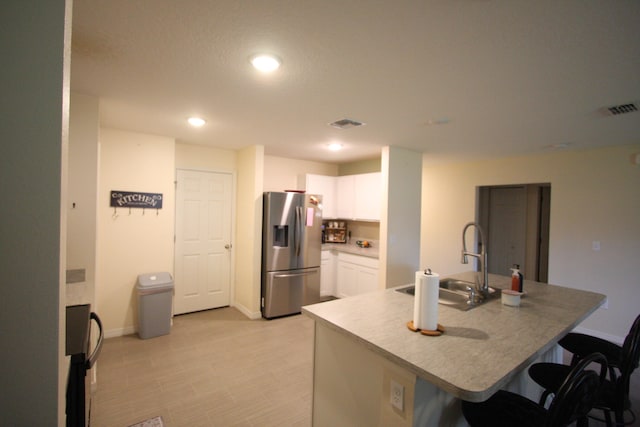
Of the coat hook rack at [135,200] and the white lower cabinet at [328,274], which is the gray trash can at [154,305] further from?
the white lower cabinet at [328,274]

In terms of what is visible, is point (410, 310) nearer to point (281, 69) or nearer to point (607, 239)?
point (281, 69)

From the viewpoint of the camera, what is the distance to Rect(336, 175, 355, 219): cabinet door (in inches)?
201

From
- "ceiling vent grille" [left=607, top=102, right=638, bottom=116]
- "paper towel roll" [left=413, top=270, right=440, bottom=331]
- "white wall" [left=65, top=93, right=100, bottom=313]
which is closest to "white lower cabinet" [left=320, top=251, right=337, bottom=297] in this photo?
"white wall" [left=65, top=93, right=100, bottom=313]

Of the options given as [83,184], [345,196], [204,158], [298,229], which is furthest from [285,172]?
[83,184]

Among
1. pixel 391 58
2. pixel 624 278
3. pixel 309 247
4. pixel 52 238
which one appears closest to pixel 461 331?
pixel 391 58

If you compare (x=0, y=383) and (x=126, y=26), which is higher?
(x=126, y=26)

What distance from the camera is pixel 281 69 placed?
185cm

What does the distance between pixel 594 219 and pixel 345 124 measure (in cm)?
340

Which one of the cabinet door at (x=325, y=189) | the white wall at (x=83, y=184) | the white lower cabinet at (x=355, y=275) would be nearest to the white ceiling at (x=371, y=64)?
the white wall at (x=83, y=184)

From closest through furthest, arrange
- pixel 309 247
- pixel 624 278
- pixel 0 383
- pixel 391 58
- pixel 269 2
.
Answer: pixel 0 383 → pixel 269 2 → pixel 391 58 → pixel 624 278 → pixel 309 247

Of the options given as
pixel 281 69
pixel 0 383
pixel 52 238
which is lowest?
pixel 0 383

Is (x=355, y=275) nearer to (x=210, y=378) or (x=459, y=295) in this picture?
(x=459, y=295)

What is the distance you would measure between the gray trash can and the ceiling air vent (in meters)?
2.65

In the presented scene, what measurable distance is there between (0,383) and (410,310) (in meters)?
1.84
